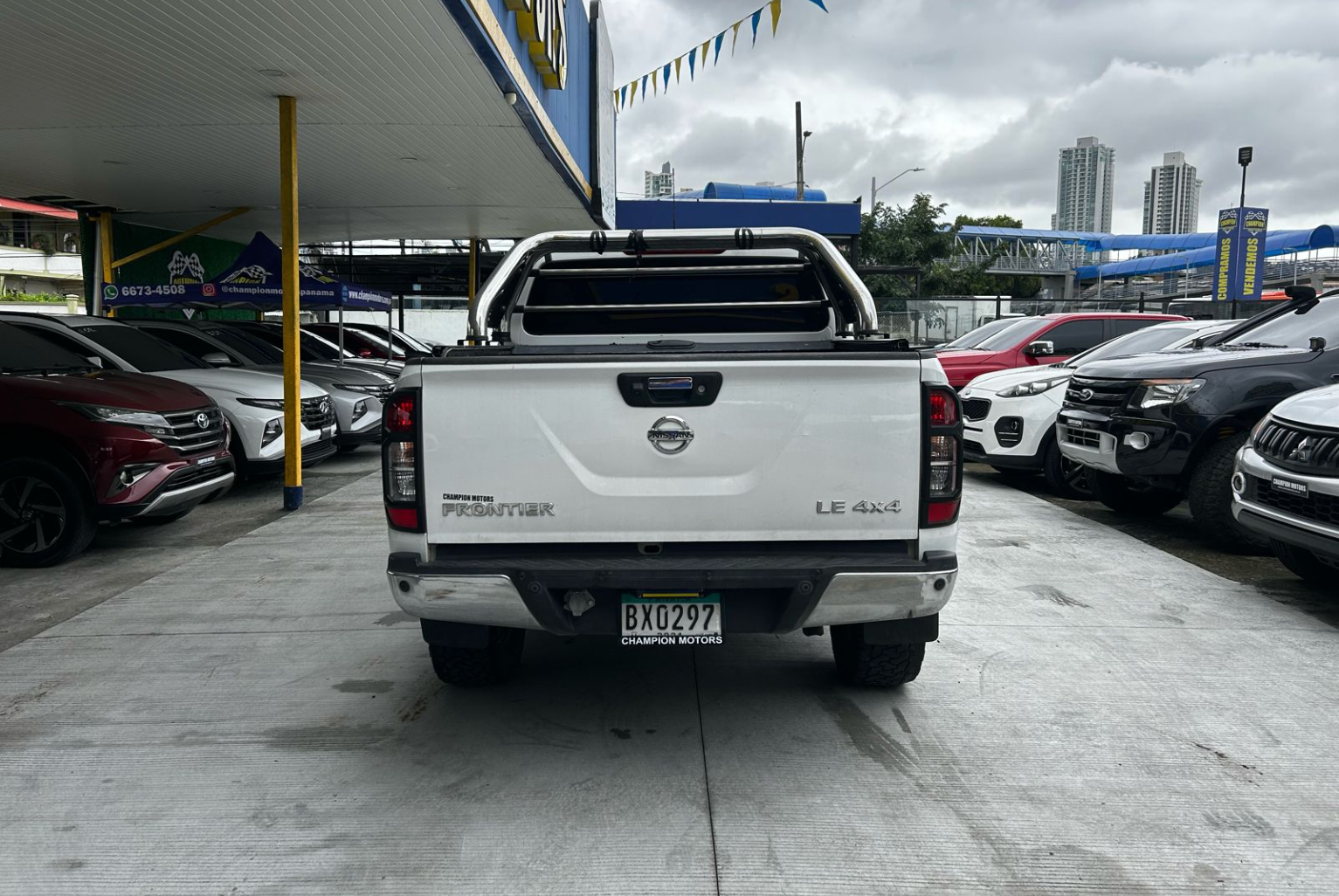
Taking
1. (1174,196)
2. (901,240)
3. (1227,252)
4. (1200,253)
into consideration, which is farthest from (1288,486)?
(1174,196)

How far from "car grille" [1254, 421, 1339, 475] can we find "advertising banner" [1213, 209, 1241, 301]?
21507 millimetres

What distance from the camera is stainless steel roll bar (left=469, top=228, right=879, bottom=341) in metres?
4.47

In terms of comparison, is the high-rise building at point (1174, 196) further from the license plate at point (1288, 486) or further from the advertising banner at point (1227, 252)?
the license plate at point (1288, 486)

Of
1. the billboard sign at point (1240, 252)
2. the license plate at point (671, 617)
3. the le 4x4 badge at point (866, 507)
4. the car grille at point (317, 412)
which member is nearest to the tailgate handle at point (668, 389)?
the le 4x4 badge at point (866, 507)

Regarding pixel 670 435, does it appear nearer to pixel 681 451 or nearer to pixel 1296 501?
pixel 681 451

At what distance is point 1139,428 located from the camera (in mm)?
7035

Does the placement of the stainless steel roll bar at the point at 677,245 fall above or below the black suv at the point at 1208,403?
above

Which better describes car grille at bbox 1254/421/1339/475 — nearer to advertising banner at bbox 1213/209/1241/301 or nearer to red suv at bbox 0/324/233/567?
red suv at bbox 0/324/233/567

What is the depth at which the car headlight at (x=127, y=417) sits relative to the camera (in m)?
6.64

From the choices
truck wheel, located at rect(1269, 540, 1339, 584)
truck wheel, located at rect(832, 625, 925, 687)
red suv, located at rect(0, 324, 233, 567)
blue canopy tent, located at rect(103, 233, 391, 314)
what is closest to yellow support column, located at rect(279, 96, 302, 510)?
blue canopy tent, located at rect(103, 233, 391, 314)

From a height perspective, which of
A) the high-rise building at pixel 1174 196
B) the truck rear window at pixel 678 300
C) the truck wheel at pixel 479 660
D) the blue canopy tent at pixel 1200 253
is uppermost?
the high-rise building at pixel 1174 196

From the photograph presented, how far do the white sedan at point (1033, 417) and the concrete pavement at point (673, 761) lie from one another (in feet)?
12.5

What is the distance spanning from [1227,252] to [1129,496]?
70.4 ft

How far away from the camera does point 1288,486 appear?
5320mm
